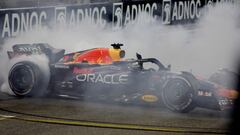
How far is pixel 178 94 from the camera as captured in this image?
8195 millimetres

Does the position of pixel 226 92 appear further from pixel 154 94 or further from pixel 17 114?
pixel 17 114

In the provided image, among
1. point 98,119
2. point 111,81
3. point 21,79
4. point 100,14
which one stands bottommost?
point 98,119

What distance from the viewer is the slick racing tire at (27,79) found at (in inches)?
384

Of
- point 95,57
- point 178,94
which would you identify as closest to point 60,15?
point 95,57

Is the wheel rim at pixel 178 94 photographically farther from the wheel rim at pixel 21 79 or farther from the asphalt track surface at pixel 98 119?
the wheel rim at pixel 21 79

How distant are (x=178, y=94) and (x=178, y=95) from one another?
2cm

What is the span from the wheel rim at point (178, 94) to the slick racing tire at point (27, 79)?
2.85m

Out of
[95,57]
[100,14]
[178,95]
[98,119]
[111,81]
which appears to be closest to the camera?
[98,119]

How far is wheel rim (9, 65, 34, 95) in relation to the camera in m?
9.82

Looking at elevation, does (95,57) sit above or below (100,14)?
below

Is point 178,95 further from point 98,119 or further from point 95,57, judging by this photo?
point 95,57

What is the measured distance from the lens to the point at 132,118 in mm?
7605

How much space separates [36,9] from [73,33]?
4.52ft

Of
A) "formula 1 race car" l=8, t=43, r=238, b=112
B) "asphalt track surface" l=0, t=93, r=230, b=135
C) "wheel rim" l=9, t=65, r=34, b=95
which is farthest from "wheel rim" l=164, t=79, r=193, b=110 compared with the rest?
"wheel rim" l=9, t=65, r=34, b=95
